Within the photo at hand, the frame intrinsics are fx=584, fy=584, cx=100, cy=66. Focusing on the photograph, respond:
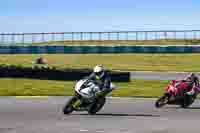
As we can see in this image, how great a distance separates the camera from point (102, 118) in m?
16.2

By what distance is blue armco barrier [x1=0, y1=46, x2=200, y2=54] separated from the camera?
6147 centimetres

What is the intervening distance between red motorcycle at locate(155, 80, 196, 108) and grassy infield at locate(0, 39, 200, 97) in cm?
529

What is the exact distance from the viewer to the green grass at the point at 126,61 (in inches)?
2009

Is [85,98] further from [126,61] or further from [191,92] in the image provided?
[126,61]

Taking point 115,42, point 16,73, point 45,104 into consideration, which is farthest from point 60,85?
point 115,42

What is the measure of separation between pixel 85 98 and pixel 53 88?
10.1 meters

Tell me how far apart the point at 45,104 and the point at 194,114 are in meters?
5.41

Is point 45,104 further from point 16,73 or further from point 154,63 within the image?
point 154,63

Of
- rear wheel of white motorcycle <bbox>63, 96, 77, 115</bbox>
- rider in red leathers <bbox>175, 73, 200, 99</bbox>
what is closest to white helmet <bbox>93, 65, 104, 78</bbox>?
rear wheel of white motorcycle <bbox>63, 96, 77, 115</bbox>

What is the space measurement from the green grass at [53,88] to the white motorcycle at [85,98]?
7.47 m

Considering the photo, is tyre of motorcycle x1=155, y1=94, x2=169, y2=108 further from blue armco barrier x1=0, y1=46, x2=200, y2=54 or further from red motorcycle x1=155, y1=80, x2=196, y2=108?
blue armco barrier x1=0, y1=46, x2=200, y2=54

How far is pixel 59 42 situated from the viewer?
77.9 metres

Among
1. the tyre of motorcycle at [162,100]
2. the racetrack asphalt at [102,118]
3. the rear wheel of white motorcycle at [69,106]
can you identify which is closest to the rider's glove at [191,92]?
the racetrack asphalt at [102,118]

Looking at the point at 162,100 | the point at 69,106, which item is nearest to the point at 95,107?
the point at 69,106
